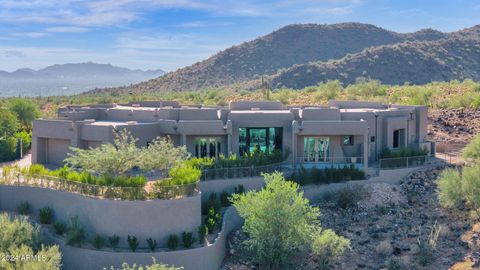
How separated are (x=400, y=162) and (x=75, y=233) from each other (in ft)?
75.9

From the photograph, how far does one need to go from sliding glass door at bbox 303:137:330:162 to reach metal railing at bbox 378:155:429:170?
3.99 m

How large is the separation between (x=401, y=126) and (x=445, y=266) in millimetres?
16786

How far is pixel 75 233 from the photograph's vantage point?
2941 centimetres

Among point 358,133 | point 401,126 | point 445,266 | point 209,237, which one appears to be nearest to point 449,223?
point 445,266

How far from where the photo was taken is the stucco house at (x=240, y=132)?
3944cm

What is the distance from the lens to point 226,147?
40312mm

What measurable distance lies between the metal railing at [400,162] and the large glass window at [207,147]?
11.4 metres

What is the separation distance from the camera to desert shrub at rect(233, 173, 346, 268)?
2983 centimetres

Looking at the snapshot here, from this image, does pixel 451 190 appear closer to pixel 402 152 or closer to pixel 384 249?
pixel 402 152

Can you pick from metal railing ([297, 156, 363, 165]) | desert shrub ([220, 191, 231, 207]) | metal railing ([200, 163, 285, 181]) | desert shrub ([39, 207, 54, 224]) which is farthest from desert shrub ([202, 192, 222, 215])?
metal railing ([297, 156, 363, 165])

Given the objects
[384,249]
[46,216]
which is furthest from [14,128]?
[384,249]

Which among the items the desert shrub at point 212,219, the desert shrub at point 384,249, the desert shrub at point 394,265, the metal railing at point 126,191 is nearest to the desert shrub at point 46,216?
the metal railing at point 126,191

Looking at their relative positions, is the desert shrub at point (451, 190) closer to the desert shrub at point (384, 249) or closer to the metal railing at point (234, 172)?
the desert shrub at point (384, 249)

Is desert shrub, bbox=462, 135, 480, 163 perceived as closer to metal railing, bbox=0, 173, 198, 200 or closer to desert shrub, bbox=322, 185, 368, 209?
desert shrub, bbox=322, 185, 368, 209
